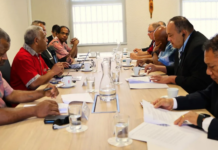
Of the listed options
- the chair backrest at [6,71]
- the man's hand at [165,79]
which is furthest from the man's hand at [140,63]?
the chair backrest at [6,71]

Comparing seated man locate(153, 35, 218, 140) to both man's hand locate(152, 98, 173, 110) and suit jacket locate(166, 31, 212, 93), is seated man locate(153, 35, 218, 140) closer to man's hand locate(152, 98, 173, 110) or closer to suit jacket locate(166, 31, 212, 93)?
man's hand locate(152, 98, 173, 110)

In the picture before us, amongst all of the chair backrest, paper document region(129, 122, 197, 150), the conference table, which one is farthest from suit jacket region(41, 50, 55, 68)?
paper document region(129, 122, 197, 150)

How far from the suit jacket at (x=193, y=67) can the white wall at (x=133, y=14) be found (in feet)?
14.2

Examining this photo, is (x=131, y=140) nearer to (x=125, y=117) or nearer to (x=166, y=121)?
(x=125, y=117)

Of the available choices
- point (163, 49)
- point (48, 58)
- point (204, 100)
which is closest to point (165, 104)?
point (204, 100)

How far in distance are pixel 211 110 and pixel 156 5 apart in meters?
5.44

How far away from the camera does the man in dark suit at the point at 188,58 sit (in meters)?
2.16

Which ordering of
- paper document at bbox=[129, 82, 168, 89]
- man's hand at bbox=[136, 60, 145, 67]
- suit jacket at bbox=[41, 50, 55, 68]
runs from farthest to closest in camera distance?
suit jacket at bbox=[41, 50, 55, 68]
man's hand at bbox=[136, 60, 145, 67]
paper document at bbox=[129, 82, 168, 89]

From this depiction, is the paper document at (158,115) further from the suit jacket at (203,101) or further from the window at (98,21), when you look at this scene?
the window at (98,21)

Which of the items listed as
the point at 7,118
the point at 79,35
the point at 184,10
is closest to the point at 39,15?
the point at 79,35

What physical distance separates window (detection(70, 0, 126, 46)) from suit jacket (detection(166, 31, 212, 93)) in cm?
452

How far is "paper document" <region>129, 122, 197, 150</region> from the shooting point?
104 centimetres

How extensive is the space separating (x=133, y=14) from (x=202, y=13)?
186 cm

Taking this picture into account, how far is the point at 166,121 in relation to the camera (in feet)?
4.21
